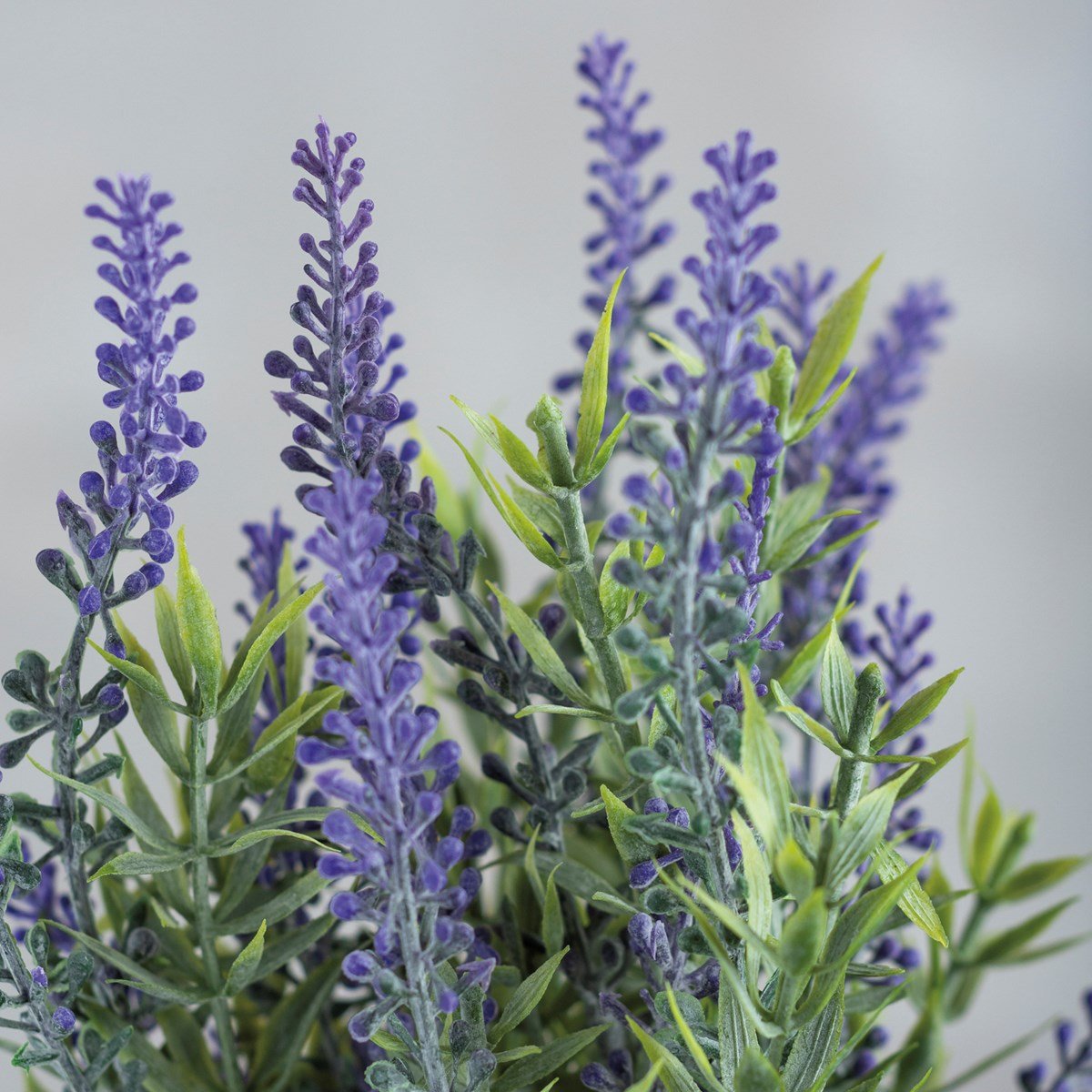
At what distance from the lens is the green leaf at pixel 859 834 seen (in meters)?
0.28

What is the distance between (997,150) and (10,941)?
1186 mm

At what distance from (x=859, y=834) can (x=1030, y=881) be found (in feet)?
0.64

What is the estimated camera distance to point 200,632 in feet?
1.08

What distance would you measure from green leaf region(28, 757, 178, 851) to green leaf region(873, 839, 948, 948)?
0.19 m

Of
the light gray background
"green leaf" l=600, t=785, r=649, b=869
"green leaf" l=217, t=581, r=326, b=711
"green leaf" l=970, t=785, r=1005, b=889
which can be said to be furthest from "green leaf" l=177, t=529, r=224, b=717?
the light gray background

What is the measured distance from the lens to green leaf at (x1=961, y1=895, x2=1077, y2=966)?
17.8 inches

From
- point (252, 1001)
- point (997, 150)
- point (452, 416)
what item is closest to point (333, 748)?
point (252, 1001)

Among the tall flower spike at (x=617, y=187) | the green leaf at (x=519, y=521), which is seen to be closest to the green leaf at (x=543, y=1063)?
the green leaf at (x=519, y=521)

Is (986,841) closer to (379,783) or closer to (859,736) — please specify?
(859,736)

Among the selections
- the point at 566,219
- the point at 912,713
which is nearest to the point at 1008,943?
the point at 912,713

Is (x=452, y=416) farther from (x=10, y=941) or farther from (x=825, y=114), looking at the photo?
(x=10, y=941)

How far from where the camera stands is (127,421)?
1.02 ft

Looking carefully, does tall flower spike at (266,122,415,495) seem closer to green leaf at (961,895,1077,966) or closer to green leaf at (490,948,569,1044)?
green leaf at (490,948,569,1044)

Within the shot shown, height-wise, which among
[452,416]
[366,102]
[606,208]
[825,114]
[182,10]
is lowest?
[606,208]
